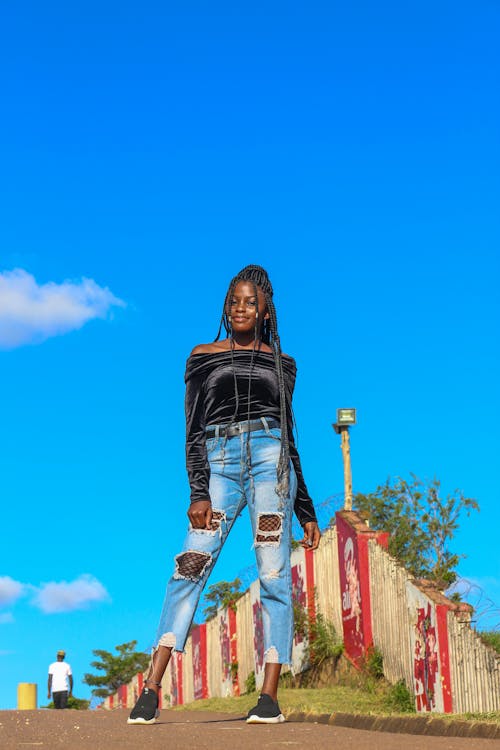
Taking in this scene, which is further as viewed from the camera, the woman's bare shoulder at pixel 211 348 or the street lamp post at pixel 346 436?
the street lamp post at pixel 346 436

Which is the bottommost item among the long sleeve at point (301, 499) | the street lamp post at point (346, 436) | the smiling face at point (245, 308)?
the long sleeve at point (301, 499)

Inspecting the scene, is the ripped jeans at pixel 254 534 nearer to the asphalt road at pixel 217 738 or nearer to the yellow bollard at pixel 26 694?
the asphalt road at pixel 217 738

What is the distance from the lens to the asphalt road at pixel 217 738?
4605 mm

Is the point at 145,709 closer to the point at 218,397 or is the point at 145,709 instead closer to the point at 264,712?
the point at 264,712

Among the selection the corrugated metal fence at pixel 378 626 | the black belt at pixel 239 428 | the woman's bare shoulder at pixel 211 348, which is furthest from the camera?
the corrugated metal fence at pixel 378 626

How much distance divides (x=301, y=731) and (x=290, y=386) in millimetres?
1951

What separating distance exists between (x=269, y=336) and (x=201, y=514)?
1.20 metres

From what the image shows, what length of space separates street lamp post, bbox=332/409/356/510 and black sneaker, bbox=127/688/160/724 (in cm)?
1323

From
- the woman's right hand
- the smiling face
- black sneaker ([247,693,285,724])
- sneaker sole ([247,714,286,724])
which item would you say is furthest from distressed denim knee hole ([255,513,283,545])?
the smiling face

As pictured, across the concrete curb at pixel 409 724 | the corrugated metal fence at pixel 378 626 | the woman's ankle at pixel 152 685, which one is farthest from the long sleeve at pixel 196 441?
the corrugated metal fence at pixel 378 626

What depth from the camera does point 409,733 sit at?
17.6 feet

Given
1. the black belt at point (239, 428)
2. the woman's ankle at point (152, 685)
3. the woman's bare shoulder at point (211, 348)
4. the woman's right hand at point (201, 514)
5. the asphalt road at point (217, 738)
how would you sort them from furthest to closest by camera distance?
the woman's bare shoulder at point (211, 348)
the black belt at point (239, 428)
the woman's right hand at point (201, 514)
the woman's ankle at point (152, 685)
the asphalt road at point (217, 738)

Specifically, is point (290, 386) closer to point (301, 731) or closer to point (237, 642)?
point (301, 731)

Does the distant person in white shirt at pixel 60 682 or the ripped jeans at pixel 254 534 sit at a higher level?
the ripped jeans at pixel 254 534
